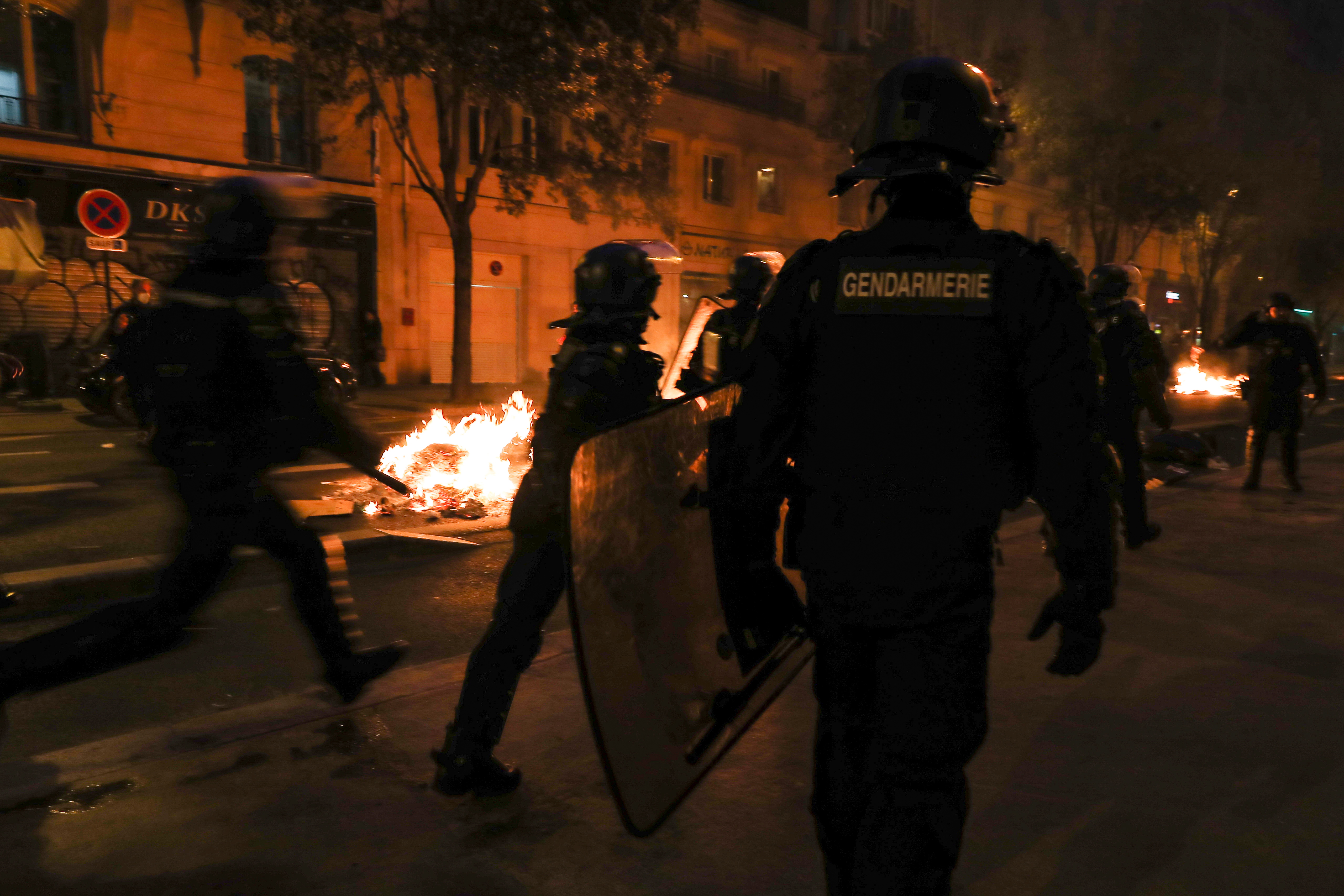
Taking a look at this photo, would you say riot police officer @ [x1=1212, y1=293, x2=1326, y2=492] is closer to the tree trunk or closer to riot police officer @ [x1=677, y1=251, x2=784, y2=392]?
riot police officer @ [x1=677, y1=251, x2=784, y2=392]

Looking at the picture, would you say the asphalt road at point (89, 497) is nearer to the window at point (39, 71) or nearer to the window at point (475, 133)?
the window at point (39, 71)

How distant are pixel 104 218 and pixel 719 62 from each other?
15725mm

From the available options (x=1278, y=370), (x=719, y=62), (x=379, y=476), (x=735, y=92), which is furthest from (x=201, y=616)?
(x=719, y=62)

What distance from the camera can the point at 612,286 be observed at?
279cm

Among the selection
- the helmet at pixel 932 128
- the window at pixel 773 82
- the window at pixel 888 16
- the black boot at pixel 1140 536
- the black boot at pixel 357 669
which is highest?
the window at pixel 888 16

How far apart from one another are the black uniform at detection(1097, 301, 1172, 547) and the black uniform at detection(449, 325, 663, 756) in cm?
403

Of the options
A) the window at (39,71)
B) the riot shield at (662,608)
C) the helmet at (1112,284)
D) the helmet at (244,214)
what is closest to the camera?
the riot shield at (662,608)

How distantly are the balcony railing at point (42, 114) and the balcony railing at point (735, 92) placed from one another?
39.2ft

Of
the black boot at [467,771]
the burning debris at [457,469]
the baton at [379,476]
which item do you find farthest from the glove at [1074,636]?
the burning debris at [457,469]

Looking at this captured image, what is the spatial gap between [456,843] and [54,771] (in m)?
1.30

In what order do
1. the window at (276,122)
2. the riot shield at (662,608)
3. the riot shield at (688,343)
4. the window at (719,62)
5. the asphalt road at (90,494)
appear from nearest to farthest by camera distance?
the riot shield at (662,608), the riot shield at (688,343), the asphalt road at (90,494), the window at (276,122), the window at (719,62)

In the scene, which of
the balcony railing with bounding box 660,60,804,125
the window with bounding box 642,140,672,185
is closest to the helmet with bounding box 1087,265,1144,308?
the window with bounding box 642,140,672,185

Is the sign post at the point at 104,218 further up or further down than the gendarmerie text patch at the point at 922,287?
further up

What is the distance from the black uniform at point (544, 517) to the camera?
262 cm
